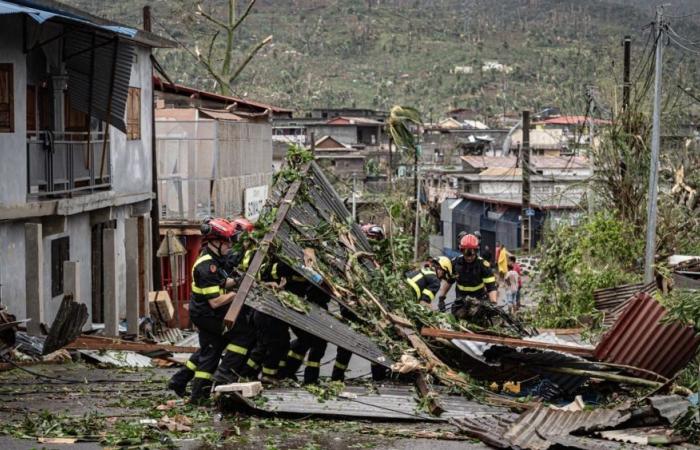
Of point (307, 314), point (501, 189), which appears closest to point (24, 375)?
point (307, 314)

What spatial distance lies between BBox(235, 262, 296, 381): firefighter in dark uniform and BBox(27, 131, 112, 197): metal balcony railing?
7844 millimetres

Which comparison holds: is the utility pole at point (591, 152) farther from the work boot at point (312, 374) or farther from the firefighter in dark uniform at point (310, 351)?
the work boot at point (312, 374)

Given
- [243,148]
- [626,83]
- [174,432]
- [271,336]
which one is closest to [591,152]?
[626,83]

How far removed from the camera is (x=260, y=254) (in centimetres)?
1197

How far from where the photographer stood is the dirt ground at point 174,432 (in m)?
9.57

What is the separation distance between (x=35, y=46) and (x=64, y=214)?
285 cm

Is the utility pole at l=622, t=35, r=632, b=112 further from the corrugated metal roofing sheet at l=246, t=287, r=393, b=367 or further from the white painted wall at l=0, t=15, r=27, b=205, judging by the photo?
the corrugated metal roofing sheet at l=246, t=287, r=393, b=367

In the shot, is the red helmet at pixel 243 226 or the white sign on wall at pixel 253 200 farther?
the white sign on wall at pixel 253 200

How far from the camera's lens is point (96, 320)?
2361cm

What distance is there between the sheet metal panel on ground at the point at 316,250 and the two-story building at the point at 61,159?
15.0 feet

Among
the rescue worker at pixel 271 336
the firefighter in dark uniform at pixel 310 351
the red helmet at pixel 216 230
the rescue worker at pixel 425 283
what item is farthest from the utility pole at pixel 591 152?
the red helmet at pixel 216 230

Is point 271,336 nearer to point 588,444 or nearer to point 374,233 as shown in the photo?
point 374,233

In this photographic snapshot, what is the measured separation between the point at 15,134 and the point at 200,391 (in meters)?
8.47

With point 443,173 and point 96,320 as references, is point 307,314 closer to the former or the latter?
point 96,320
